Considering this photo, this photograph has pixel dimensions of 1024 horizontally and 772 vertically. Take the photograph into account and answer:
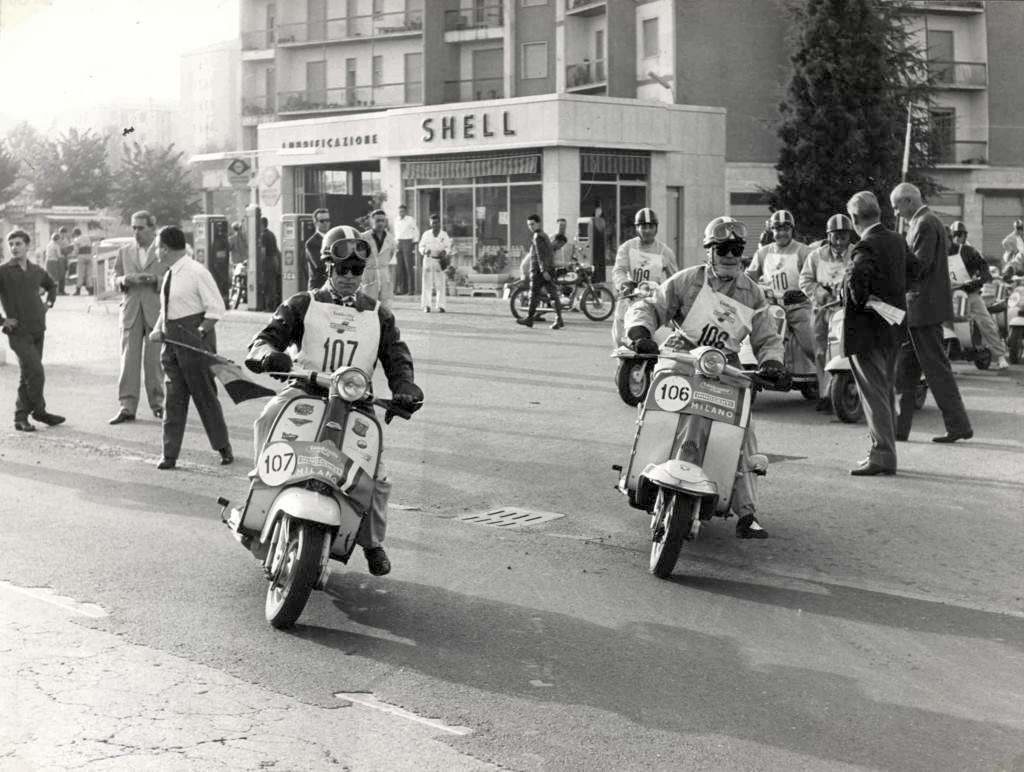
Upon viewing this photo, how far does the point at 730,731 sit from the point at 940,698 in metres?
0.95

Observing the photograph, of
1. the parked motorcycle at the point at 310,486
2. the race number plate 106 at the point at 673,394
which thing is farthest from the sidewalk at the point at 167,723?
the race number plate 106 at the point at 673,394

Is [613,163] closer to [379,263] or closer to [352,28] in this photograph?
[379,263]

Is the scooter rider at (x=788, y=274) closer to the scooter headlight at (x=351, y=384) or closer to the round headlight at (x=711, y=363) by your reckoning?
the round headlight at (x=711, y=363)

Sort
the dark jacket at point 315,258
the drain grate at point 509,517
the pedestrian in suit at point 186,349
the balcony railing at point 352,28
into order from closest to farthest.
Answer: the drain grate at point 509,517 < the pedestrian in suit at point 186,349 < the dark jacket at point 315,258 < the balcony railing at point 352,28

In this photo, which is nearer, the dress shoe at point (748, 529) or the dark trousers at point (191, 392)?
the dress shoe at point (748, 529)

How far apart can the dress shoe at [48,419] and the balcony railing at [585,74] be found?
1314 inches

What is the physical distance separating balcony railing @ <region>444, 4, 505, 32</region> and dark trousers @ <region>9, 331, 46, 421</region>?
119 feet

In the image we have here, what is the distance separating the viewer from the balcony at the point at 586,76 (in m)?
44.3

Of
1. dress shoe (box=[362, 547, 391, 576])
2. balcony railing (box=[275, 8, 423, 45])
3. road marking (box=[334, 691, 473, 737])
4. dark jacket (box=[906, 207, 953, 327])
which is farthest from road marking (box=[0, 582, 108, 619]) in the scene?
balcony railing (box=[275, 8, 423, 45])

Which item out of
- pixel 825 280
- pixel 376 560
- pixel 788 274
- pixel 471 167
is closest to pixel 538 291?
pixel 788 274

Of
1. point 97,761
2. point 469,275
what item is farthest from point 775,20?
point 97,761

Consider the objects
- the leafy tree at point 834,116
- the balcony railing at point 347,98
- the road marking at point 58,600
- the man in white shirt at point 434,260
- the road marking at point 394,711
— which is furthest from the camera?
the balcony railing at point 347,98

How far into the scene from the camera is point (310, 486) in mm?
6008

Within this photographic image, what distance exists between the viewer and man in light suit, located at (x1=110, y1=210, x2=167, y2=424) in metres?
13.0
